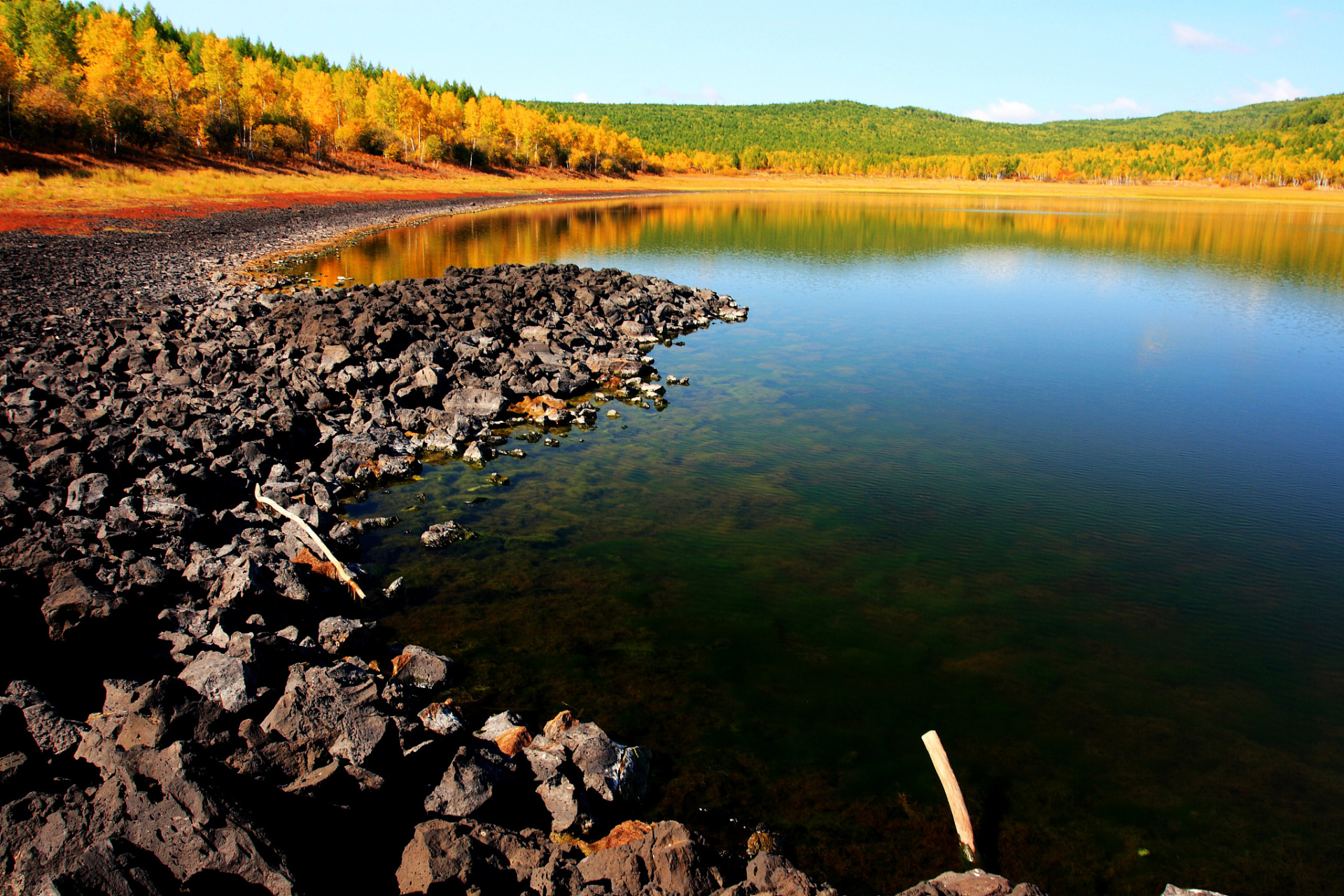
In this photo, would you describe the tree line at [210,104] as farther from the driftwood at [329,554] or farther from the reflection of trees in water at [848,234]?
the driftwood at [329,554]

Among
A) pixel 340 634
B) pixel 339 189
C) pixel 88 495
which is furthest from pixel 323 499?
pixel 339 189

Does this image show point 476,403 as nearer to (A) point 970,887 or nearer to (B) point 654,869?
(B) point 654,869

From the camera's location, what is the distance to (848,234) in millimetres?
54344

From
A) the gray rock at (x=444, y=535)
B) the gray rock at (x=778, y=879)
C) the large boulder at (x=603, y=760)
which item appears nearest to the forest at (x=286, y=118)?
the gray rock at (x=444, y=535)

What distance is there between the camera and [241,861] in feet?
13.3

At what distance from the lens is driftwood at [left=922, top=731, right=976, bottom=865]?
538 cm

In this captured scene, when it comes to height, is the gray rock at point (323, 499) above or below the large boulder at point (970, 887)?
above

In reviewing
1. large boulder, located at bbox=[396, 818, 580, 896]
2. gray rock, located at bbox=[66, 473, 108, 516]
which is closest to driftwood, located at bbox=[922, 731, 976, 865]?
large boulder, located at bbox=[396, 818, 580, 896]

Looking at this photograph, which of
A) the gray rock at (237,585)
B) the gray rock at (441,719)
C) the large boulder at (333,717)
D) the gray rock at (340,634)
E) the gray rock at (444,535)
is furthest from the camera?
the gray rock at (444,535)

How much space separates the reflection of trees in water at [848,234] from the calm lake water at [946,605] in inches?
865

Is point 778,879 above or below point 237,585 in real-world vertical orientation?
below

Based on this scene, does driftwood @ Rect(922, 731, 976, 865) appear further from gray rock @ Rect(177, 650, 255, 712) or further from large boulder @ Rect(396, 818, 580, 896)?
gray rock @ Rect(177, 650, 255, 712)

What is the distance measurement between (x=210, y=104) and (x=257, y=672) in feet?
273

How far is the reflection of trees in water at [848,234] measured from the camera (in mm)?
38500
